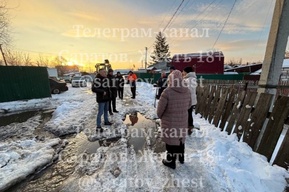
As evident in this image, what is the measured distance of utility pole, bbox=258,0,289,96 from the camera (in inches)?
143

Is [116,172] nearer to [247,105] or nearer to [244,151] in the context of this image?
[244,151]

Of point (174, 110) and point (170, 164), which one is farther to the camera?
point (170, 164)

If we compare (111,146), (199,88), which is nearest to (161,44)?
(199,88)

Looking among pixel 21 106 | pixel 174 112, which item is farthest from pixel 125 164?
pixel 21 106

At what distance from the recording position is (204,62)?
109 feet

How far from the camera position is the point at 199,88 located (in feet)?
23.7

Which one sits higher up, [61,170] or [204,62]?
[204,62]

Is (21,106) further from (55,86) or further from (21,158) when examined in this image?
(21,158)

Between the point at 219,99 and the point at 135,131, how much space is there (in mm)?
2930

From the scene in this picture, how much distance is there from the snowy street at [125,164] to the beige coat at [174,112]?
2.35 ft

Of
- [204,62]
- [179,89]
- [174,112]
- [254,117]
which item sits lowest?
[254,117]

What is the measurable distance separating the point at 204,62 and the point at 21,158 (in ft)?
111

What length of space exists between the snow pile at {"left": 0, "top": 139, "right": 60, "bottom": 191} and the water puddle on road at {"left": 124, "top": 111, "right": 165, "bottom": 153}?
2045mm

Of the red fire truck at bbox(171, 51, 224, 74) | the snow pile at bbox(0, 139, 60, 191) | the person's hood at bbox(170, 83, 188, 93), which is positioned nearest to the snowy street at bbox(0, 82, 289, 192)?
the snow pile at bbox(0, 139, 60, 191)
